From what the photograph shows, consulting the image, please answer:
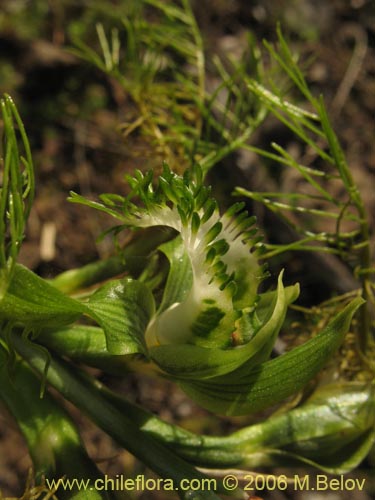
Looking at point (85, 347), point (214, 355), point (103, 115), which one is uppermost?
point (214, 355)

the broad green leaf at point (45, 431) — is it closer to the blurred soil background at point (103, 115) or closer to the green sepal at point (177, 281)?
the green sepal at point (177, 281)

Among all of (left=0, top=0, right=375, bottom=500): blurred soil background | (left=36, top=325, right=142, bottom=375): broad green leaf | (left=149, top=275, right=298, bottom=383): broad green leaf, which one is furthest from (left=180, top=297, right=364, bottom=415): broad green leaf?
(left=0, top=0, right=375, bottom=500): blurred soil background

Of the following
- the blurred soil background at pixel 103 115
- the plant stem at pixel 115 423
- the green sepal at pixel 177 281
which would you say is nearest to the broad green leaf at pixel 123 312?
the green sepal at pixel 177 281

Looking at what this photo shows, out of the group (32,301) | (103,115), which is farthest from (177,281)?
(103,115)

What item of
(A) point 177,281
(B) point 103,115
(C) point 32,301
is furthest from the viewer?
(B) point 103,115

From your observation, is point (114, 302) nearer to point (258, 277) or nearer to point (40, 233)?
point (258, 277)

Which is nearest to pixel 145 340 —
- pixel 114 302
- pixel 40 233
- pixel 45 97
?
pixel 114 302

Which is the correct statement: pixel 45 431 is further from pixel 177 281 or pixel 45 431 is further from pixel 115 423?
pixel 177 281

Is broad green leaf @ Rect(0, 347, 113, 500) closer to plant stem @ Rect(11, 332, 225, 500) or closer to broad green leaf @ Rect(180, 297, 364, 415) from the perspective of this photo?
plant stem @ Rect(11, 332, 225, 500)
